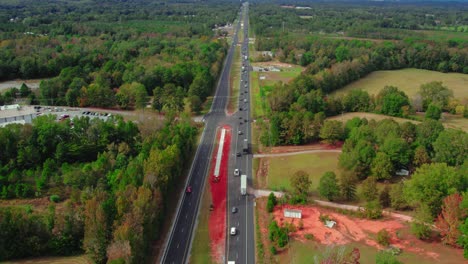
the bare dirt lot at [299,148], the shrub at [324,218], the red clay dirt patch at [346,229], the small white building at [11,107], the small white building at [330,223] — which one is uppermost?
the small white building at [11,107]

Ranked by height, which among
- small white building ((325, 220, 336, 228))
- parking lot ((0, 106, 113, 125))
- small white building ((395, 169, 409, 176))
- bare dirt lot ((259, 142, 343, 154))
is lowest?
small white building ((325, 220, 336, 228))

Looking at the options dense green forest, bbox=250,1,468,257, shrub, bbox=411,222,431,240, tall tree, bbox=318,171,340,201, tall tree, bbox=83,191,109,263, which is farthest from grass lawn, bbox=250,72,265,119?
tall tree, bbox=83,191,109,263

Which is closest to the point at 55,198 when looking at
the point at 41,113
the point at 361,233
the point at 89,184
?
the point at 89,184

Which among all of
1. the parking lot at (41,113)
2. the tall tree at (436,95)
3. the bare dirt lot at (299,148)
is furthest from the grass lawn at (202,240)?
the tall tree at (436,95)

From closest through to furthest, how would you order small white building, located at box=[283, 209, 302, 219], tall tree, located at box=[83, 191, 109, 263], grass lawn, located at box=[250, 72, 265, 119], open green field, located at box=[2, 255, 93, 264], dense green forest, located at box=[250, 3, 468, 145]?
tall tree, located at box=[83, 191, 109, 263], open green field, located at box=[2, 255, 93, 264], small white building, located at box=[283, 209, 302, 219], dense green forest, located at box=[250, 3, 468, 145], grass lawn, located at box=[250, 72, 265, 119]

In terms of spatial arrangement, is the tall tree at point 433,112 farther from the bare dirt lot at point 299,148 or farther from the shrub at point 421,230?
the shrub at point 421,230

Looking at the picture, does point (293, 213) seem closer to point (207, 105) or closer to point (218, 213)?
point (218, 213)

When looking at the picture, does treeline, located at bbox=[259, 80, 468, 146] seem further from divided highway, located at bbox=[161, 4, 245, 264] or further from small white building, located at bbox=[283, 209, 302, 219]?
small white building, located at bbox=[283, 209, 302, 219]
